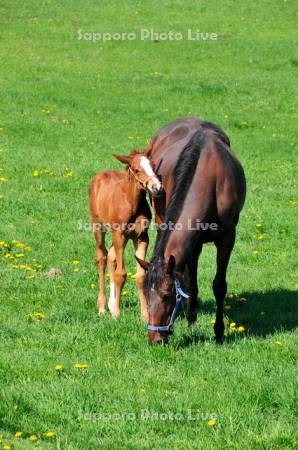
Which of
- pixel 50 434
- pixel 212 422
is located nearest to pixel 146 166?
pixel 212 422

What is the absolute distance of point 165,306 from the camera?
977 cm

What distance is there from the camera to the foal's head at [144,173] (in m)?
10.5

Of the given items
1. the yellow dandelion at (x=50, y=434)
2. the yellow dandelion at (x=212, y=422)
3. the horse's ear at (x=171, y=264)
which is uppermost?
the horse's ear at (x=171, y=264)

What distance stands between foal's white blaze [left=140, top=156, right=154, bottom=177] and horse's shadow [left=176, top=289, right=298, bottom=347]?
2.00 m

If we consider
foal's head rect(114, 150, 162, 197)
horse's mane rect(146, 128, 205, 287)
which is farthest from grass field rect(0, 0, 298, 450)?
foal's head rect(114, 150, 162, 197)

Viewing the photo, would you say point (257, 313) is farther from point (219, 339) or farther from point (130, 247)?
point (130, 247)

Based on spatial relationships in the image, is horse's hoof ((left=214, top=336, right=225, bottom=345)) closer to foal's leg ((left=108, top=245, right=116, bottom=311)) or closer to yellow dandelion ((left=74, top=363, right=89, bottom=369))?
foal's leg ((left=108, top=245, right=116, bottom=311))

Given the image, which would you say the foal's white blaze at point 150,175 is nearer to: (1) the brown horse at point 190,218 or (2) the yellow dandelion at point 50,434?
(1) the brown horse at point 190,218

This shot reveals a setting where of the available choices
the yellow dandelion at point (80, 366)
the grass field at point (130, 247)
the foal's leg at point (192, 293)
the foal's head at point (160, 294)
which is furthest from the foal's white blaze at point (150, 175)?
the yellow dandelion at point (80, 366)

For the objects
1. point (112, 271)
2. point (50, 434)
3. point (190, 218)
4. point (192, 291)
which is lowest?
point (192, 291)

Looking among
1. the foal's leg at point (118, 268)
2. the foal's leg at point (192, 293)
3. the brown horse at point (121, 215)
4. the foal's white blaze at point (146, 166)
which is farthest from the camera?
the foal's leg at point (118, 268)

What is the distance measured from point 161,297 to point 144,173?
1711 millimetres

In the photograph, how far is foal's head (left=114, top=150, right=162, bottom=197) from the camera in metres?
10.5

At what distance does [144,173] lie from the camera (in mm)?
10656
